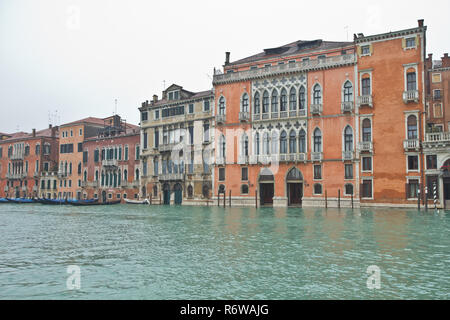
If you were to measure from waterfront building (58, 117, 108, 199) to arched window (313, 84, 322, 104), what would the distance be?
28.5m

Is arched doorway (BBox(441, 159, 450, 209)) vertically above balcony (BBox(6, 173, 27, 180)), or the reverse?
balcony (BBox(6, 173, 27, 180))

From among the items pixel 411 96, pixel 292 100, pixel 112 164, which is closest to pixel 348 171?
pixel 411 96

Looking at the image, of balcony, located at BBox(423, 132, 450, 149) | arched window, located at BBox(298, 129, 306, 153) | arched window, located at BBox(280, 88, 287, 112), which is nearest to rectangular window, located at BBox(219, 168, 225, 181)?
arched window, located at BBox(298, 129, 306, 153)

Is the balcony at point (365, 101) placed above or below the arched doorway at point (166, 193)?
above

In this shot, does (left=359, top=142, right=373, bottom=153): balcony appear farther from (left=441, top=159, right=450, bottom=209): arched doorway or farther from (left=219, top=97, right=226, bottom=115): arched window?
(left=219, top=97, right=226, bottom=115): arched window

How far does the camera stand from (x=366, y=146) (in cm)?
2856

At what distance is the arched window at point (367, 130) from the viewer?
94.5ft

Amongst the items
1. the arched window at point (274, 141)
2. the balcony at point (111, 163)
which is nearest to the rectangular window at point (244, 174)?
the arched window at point (274, 141)

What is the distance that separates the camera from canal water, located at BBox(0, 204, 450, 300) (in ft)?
21.6

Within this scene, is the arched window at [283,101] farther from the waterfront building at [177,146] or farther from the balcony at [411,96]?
the balcony at [411,96]

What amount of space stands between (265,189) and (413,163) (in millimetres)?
11325

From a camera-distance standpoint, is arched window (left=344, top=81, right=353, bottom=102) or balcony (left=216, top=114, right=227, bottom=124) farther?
balcony (left=216, top=114, right=227, bottom=124)

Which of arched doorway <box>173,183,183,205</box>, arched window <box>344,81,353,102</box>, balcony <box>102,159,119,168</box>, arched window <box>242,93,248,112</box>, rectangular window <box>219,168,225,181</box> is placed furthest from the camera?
balcony <box>102,159,119,168</box>

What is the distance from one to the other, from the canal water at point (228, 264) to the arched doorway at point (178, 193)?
24.2 m
